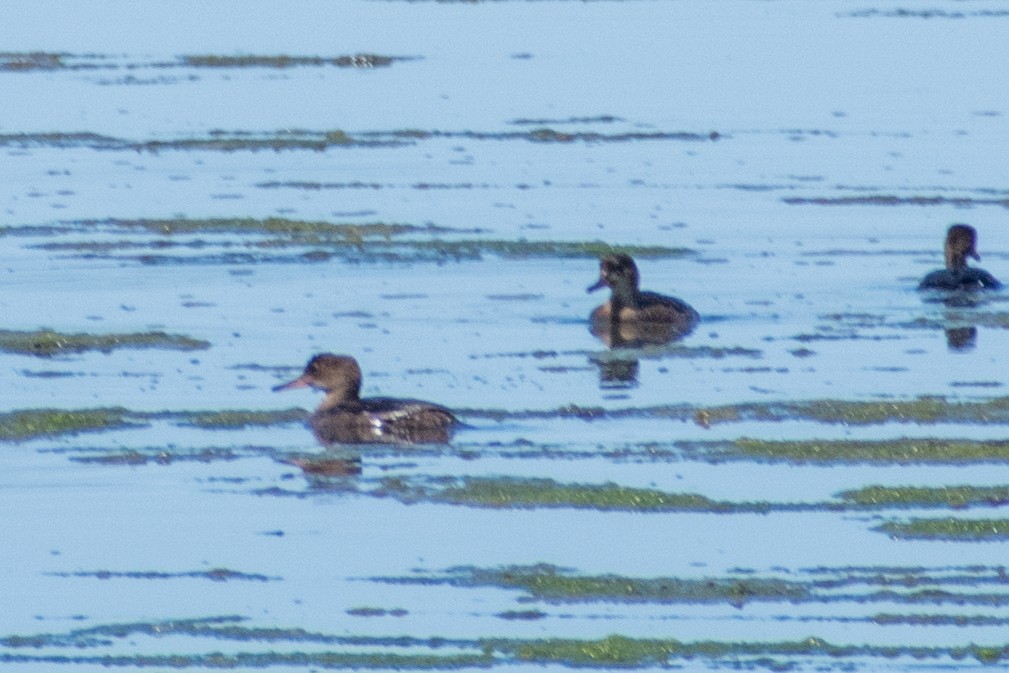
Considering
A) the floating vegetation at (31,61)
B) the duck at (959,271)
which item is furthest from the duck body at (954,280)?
the floating vegetation at (31,61)

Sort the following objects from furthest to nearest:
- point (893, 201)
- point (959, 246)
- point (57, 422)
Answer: point (893, 201)
point (959, 246)
point (57, 422)

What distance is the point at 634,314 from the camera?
59.5 ft

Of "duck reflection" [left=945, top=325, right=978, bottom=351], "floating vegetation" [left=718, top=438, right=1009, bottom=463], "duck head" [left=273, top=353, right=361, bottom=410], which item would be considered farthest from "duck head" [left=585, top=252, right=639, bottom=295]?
"floating vegetation" [left=718, top=438, right=1009, bottom=463]

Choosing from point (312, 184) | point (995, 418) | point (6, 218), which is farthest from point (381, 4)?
point (995, 418)

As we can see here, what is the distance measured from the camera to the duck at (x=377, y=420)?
1433 centimetres

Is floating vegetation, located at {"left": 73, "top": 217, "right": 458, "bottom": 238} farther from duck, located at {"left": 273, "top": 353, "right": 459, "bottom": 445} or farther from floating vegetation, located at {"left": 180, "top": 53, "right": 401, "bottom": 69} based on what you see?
floating vegetation, located at {"left": 180, "top": 53, "right": 401, "bottom": 69}

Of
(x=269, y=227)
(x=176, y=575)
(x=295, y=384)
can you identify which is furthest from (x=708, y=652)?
(x=269, y=227)

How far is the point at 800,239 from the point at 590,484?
27.7 ft

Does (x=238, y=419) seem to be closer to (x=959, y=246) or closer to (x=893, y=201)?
(x=959, y=246)

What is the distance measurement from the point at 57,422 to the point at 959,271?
700cm

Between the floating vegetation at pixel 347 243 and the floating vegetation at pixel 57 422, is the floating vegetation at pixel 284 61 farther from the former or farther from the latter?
the floating vegetation at pixel 57 422

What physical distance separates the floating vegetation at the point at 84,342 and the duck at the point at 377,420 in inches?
96.4

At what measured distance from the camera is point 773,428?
48.3ft

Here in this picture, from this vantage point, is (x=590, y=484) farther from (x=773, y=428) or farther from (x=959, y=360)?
(x=959, y=360)
